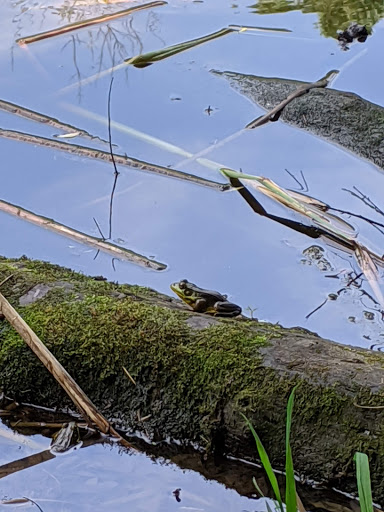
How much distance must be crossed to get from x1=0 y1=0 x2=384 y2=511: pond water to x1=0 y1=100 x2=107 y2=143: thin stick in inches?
2.2

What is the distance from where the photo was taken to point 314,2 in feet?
23.7

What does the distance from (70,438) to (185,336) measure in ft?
1.82

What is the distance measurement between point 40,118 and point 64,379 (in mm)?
2921

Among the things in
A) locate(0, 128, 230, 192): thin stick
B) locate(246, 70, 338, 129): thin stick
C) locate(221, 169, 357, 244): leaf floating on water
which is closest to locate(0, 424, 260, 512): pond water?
locate(221, 169, 357, 244): leaf floating on water

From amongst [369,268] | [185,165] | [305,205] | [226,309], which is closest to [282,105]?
[185,165]

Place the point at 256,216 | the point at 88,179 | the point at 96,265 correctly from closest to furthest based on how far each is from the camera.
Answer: the point at 96,265 < the point at 256,216 < the point at 88,179

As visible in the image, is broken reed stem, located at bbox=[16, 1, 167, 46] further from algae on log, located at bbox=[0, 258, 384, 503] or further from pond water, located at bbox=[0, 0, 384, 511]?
algae on log, located at bbox=[0, 258, 384, 503]

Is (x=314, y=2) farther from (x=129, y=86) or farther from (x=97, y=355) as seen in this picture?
(x=97, y=355)

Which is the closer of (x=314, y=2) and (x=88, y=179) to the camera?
(x=88, y=179)

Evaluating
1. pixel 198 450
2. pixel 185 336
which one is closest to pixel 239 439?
pixel 198 450

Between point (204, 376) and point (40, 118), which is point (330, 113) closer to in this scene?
point (40, 118)

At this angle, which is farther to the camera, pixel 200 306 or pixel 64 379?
pixel 200 306

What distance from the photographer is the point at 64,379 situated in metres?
2.61

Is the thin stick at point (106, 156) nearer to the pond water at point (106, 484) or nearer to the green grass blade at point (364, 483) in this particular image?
the pond water at point (106, 484)
